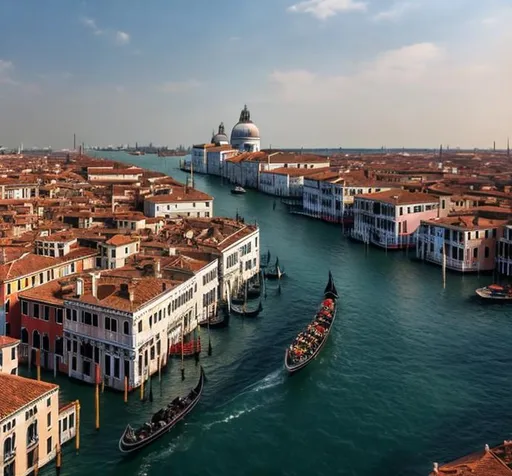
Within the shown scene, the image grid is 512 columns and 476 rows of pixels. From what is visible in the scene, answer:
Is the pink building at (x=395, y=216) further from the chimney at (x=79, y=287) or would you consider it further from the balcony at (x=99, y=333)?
the balcony at (x=99, y=333)

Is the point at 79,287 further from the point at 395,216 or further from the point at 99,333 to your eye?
the point at 395,216

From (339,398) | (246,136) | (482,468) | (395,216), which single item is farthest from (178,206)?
(246,136)

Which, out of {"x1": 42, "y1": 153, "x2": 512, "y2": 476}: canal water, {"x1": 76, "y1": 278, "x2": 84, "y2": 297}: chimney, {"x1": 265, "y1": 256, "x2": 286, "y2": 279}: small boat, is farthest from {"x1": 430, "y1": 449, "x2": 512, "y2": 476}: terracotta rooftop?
{"x1": 265, "y1": 256, "x2": 286, "y2": 279}: small boat

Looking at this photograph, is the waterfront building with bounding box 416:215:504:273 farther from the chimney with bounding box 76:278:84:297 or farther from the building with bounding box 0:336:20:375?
the building with bounding box 0:336:20:375

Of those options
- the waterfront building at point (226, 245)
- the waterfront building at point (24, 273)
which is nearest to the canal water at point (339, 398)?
the waterfront building at point (226, 245)

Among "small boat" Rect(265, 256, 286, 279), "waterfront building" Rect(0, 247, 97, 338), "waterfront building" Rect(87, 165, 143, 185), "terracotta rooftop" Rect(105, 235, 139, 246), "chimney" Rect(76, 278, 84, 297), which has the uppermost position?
"waterfront building" Rect(87, 165, 143, 185)

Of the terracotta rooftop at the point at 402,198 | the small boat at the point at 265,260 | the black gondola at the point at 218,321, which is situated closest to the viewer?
the black gondola at the point at 218,321

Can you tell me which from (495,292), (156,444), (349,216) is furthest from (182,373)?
(349,216)
